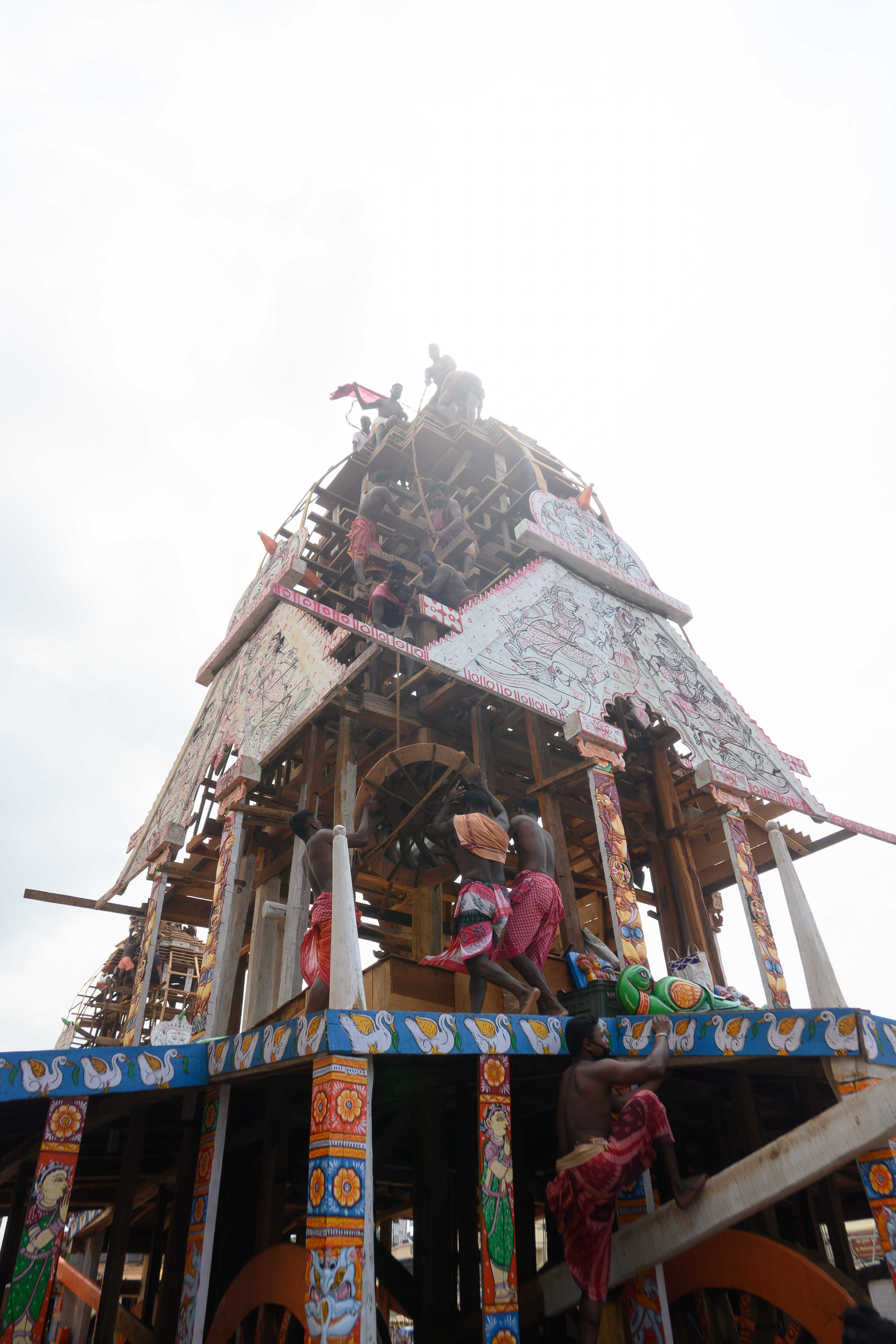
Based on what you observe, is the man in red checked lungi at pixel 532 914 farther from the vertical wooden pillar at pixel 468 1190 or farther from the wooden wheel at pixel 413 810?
the wooden wheel at pixel 413 810

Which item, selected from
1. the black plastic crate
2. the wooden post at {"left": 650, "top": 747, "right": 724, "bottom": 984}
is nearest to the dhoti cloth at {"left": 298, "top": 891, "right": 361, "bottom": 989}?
the black plastic crate

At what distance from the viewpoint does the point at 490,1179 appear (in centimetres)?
444

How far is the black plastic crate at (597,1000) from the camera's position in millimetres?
5680

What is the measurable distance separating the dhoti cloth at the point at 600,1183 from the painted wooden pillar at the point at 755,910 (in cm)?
328

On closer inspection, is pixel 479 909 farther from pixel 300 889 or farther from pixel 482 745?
pixel 482 745

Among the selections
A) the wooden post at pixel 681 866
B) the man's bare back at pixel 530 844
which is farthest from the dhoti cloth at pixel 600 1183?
the wooden post at pixel 681 866

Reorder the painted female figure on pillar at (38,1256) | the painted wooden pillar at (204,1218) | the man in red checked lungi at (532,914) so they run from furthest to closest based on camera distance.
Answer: the man in red checked lungi at (532,914) → the painted wooden pillar at (204,1218) → the painted female figure on pillar at (38,1256)

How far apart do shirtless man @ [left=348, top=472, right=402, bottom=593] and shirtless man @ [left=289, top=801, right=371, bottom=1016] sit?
223 inches

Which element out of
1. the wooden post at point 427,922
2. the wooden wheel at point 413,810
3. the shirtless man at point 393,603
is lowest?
the wooden post at point 427,922

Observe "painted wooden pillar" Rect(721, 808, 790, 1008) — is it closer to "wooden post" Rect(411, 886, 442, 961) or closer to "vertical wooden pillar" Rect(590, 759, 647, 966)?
"vertical wooden pillar" Rect(590, 759, 647, 966)

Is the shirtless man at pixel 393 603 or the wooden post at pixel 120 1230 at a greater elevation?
the shirtless man at pixel 393 603

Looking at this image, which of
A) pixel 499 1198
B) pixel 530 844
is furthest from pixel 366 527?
pixel 499 1198

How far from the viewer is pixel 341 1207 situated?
12.6 ft

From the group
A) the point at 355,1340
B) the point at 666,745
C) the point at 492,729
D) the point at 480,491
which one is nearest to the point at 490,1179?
the point at 355,1340
